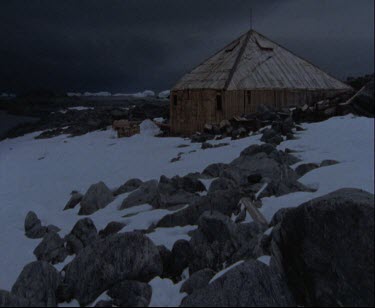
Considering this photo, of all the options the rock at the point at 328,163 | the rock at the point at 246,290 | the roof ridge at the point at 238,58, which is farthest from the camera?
the roof ridge at the point at 238,58

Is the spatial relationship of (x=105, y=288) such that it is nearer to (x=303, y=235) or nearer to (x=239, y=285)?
(x=239, y=285)

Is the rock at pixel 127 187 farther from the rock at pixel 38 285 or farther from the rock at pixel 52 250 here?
the rock at pixel 38 285

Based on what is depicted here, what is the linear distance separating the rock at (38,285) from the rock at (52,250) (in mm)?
2229

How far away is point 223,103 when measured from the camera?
2631 centimetres

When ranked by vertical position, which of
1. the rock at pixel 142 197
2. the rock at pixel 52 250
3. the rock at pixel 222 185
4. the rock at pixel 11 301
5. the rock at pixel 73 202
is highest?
the rock at pixel 222 185

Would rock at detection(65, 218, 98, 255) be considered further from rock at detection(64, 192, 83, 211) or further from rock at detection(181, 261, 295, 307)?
rock at detection(181, 261, 295, 307)

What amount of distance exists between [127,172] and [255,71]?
14.7 metres

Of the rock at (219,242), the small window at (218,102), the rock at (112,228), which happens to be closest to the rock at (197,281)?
the rock at (219,242)

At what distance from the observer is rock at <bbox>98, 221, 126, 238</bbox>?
9.57 m

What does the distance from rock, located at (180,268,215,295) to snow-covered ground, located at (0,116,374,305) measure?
0.19m

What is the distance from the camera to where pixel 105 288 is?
6195 millimetres

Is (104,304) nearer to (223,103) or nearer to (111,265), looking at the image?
(111,265)

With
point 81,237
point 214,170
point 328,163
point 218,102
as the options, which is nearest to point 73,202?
point 81,237

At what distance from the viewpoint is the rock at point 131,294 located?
563cm
